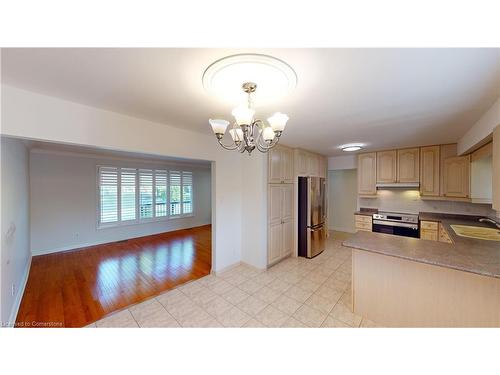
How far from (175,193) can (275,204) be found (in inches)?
158

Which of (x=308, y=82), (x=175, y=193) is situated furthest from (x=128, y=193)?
(x=308, y=82)

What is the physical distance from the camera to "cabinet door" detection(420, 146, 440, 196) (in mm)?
3497

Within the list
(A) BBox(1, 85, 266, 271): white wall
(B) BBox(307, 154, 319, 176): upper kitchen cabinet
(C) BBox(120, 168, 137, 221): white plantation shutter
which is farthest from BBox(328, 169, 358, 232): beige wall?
(C) BBox(120, 168, 137, 221): white plantation shutter

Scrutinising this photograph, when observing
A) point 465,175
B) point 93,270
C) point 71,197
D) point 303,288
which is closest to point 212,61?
point 303,288

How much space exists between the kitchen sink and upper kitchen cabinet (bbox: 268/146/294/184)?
2.51m

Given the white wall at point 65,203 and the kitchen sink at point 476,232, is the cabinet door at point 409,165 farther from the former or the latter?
the white wall at point 65,203

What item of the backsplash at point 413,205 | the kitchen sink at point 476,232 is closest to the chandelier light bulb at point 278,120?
the kitchen sink at point 476,232

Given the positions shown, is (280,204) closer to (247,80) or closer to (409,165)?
(247,80)

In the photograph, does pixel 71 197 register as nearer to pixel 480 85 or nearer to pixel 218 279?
pixel 218 279

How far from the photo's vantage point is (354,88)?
1.45m

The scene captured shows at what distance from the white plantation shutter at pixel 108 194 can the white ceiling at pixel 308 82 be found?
3.58 metres

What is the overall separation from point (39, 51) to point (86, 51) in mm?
268

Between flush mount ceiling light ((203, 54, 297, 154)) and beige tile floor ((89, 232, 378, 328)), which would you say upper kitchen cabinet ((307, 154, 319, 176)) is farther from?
flush mount ceiling light ((203, 54, 297, 154))

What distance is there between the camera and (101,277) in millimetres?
2980
